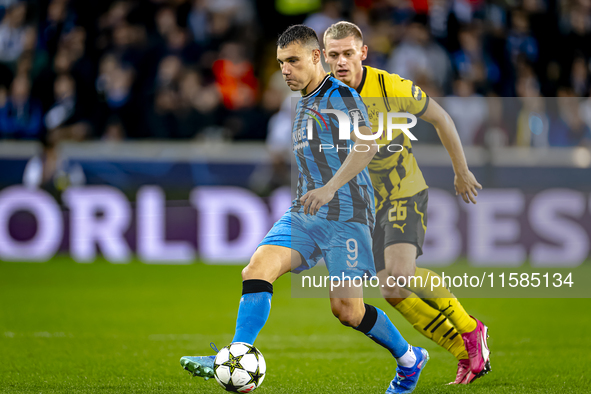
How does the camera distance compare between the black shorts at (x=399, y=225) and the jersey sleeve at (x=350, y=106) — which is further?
the black shorts at (x=399, y=225)

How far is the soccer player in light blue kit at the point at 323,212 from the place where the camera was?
3684 mm

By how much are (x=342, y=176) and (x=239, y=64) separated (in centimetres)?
740

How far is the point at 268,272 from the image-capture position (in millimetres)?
3682

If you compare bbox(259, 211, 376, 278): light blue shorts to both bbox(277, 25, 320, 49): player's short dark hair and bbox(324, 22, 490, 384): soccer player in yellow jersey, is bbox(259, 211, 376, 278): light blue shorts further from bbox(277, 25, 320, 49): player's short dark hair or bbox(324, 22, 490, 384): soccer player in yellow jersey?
bbox(277, 25, 320, 49): player's short dark hair

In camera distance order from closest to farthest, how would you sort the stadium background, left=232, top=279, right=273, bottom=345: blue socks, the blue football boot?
1. left=232, top=279, right=273, bottom=345: blue socks
2. the blue football boot
3. the stadium background

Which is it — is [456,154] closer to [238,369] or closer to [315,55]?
[315,55]

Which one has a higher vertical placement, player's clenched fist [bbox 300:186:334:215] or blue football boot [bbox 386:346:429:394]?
player's clenched fist [bbox 300:186:334:215]

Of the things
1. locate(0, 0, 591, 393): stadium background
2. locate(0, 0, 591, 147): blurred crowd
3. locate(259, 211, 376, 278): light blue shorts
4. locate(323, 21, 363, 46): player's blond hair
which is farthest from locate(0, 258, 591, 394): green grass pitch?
locate(0, 0, 591, 147): blurred crowd

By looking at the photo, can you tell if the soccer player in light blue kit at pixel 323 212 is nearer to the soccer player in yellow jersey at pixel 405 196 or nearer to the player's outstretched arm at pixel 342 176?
the player's outstretched arm at pixel 342 176

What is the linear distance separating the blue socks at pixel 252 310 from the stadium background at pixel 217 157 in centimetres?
194

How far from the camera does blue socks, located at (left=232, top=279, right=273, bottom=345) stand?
357 cm

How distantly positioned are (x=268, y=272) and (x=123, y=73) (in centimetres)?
720

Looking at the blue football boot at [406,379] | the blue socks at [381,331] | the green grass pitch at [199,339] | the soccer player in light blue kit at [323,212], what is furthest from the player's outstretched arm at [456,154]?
the green grass pitch at [199,339]

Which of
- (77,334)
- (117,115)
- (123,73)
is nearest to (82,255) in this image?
(117,115)
